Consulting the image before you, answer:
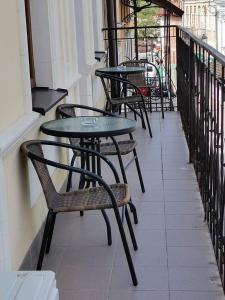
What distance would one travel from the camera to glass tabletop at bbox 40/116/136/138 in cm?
351

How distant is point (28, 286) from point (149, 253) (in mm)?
1773

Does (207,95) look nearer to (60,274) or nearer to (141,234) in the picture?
(141,234)

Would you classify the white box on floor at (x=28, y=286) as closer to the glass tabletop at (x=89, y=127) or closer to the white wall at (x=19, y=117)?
the white wall at (x=19, y=117)

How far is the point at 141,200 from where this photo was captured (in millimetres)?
4461

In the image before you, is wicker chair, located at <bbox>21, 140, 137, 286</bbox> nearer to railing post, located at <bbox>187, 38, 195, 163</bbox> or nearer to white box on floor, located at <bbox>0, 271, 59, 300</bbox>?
white box on floor, located at <bbox>0, 271, 59, 300</bbox>

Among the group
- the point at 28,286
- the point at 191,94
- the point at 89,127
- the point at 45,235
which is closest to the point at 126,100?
the point at 191,94

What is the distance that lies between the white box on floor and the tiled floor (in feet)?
3.78

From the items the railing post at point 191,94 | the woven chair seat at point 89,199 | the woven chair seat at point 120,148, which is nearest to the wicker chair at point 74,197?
the woven chair seat at point 89,199

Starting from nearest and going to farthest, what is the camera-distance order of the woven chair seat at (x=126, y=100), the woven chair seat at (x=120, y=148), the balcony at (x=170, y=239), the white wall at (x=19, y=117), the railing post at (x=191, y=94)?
the white wall at (x=19, y=117) < the balcony at (x=170, y=239) < the woven chair seat at (x=120, y=148) < the railing post at (x=191, y=94) < the woven chair seat at (x=126, y=100)

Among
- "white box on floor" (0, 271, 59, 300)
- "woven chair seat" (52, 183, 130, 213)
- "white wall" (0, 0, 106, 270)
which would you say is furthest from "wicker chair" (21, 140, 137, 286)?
"white box on floor" (0, 271, 59, 300)

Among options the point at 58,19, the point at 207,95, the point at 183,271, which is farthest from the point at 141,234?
the point at 58,19

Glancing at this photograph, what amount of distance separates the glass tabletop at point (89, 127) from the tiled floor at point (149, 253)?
68 cm

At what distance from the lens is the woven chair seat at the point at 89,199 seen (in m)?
3.11

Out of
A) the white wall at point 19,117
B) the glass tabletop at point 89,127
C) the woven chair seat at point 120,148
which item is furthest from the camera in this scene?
the woven chair seat at point 120,148
